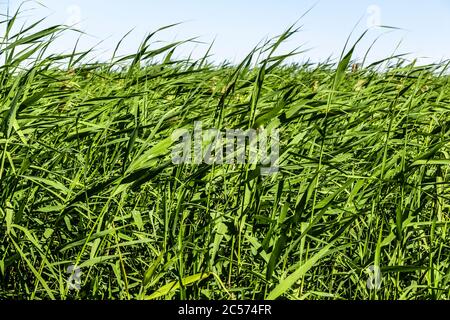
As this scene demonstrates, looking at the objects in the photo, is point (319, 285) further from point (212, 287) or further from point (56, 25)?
point (56, 25)

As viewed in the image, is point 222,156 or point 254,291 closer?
point 254,291

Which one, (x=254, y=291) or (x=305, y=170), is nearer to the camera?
(x=254, y=291)

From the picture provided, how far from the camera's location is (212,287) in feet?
6.01

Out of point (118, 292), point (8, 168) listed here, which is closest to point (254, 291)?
point (118, 292)

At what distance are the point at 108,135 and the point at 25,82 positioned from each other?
1.18ft

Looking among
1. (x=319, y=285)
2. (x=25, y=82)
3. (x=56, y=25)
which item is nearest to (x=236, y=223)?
(x=319, y=285)

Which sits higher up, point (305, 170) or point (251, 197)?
point (305, 170)
